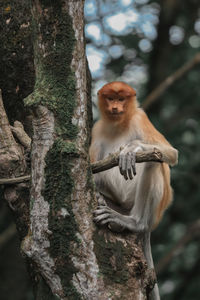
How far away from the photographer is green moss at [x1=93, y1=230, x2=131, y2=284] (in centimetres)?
258

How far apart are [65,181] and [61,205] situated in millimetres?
128

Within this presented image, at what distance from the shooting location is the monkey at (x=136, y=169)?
3920 millimetres

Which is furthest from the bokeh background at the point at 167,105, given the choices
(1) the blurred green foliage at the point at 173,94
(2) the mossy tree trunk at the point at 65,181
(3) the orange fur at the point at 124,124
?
(2) the mossy tree trunk at the point at 65,181

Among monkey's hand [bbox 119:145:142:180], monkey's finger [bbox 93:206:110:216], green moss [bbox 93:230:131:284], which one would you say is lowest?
green moss [bbox 93:230:131:284]

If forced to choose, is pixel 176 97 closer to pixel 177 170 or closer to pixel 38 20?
pixel 177 170

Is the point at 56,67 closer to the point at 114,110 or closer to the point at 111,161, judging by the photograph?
the point at 111,161

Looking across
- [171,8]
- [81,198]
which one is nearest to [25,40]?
[81,198]

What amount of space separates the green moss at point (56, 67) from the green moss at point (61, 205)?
0.39ft

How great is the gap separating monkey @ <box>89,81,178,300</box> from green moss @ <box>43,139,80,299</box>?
0.99m

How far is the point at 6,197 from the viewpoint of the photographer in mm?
3072

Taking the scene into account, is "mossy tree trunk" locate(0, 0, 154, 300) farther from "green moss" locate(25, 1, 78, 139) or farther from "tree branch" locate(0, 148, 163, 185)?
"tree branch" locate(0, 148, 163, 185)

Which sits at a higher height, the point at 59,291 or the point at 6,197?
the point at 6,197

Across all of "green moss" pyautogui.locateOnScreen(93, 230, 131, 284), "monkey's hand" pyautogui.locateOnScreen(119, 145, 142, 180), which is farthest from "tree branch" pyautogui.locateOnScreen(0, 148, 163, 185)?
"green moss" pyautogui.locateOnScreen(93, 230, 131, 284)

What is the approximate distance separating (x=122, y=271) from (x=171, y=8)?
643cm
